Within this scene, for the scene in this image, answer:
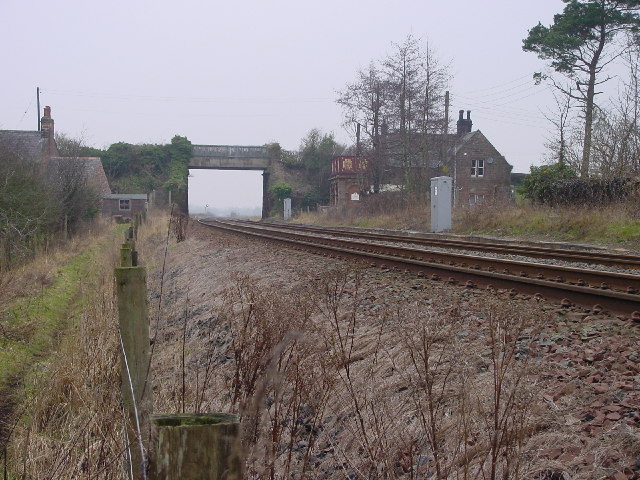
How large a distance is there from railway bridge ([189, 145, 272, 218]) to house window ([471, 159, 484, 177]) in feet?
69.6

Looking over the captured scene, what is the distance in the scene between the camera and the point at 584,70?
37.9m

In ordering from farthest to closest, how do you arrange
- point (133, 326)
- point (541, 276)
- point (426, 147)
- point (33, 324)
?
point (426, 147) < point (33, 324) < point (541, 276) < point (133, 326)

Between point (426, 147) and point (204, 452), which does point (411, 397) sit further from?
point (426, 147)

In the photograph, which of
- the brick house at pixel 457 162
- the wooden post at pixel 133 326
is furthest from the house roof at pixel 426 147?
the wooden post at pixel 133 326

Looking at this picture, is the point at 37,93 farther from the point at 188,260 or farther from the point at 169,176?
the point at 188,260

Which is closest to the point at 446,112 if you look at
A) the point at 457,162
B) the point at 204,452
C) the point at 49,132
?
the point at 457,162

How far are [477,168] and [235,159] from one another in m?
25.0

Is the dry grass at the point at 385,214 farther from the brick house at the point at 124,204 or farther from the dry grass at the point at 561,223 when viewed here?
the brick house at the point at 124,204

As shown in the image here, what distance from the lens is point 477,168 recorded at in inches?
2368

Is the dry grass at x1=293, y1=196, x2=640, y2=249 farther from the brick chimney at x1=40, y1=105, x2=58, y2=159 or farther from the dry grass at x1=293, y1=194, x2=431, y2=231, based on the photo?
the brick chimney at x1=40, y1=105, x2=58, y2=159

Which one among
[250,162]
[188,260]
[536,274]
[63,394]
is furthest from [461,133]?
[63,394]

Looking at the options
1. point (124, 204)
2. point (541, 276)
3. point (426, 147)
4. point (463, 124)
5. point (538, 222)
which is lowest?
point (124, 204)

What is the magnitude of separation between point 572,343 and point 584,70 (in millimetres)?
36456

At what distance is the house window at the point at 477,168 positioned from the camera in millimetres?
60125
